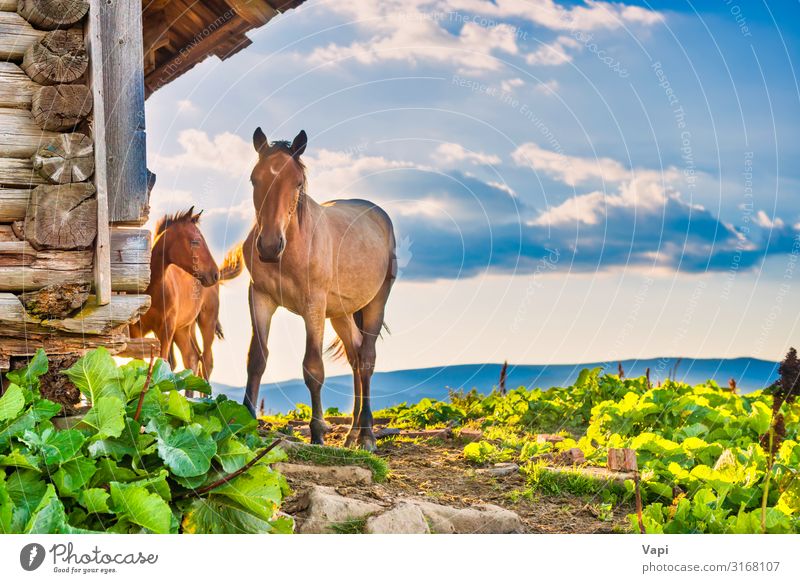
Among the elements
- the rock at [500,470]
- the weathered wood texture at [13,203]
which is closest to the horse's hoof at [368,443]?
the rock at [500,470]

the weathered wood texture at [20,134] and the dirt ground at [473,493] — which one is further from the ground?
the weathered wood texture at [20,134]

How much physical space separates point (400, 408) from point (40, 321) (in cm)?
507

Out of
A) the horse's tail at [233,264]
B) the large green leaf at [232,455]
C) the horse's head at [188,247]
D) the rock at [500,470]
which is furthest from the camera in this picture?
the horse's tail at [233,264]

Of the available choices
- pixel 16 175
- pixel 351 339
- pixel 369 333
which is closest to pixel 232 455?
pixel 16 175

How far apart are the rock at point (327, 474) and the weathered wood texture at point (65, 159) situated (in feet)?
7.36

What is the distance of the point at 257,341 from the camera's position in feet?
23.0

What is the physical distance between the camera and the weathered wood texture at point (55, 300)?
4945mm

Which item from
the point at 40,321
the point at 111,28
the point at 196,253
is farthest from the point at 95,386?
the point at 196,253

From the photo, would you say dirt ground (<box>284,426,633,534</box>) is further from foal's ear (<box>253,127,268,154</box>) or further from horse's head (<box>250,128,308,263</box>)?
foal's ear (<box>253,127,268,154</box>)

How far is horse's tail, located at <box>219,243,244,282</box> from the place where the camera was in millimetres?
7786

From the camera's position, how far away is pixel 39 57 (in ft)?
16.2

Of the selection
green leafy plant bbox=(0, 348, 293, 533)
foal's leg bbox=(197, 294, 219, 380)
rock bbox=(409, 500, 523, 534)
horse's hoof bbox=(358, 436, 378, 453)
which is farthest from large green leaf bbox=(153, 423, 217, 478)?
foal's leg bbox=(197, 294, 219, 380)

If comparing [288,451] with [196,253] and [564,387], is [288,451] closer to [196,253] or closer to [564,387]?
[196,253]

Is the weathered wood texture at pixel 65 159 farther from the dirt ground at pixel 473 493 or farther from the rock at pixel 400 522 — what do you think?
the rock at pixel 400 522
